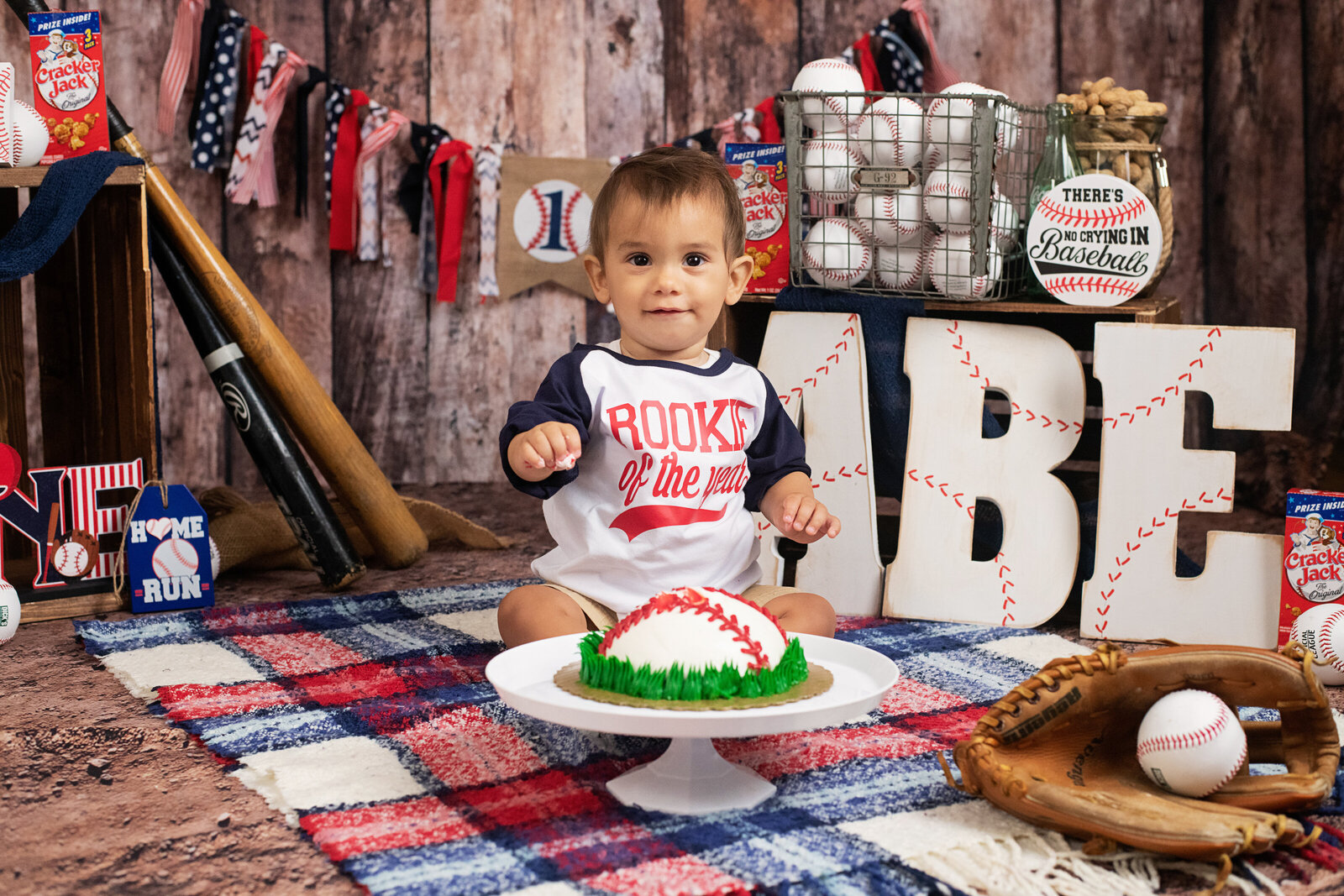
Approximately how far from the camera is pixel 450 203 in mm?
2352

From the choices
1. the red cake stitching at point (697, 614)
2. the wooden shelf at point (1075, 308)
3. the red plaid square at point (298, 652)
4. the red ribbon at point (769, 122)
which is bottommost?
the red plaid square at point (298, 652)

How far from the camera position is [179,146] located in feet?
7.59

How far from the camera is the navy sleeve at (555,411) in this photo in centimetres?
123

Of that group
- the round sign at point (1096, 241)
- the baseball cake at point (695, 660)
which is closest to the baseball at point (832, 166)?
the round sign at point (1096, 241)

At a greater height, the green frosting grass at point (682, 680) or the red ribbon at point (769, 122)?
the red ribbon at point (769, 122)

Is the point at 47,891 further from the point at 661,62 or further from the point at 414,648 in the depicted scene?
the point at 661,62

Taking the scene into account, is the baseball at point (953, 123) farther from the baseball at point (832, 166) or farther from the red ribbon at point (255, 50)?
the red ribbon at point (255, 50)

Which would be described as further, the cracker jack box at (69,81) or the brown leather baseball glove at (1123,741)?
the cracker jack box at (69,81)

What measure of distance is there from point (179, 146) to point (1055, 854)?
2.02 metres

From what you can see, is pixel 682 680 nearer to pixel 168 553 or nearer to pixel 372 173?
pixel 168 553

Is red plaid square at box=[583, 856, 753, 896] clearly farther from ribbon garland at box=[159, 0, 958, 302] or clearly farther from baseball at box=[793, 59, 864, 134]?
ribbon garland at box=[159, 0, 958, 302]

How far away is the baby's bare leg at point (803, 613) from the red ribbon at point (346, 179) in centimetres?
135

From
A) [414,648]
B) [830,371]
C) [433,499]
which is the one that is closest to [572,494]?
[414,648]

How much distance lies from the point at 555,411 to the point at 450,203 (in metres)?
1.21
